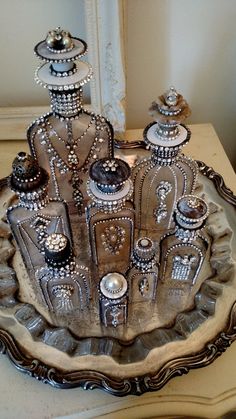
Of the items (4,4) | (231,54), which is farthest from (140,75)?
(4,4)

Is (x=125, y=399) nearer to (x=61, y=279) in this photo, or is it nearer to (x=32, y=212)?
(x=61, y=279)

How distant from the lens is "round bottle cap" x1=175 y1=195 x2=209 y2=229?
2.00 ft

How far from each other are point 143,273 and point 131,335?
3.7 inches

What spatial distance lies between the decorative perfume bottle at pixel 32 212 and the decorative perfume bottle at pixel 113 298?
10 cm

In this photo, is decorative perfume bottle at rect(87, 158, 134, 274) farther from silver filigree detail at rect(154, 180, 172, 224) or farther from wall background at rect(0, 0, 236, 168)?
wall background at rect(0, 0, 236, 168)

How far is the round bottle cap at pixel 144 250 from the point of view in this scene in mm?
618

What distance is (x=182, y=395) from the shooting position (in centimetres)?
62

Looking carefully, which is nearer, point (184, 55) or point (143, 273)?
point (143, 273)

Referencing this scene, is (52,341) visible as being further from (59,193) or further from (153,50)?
(153,50)

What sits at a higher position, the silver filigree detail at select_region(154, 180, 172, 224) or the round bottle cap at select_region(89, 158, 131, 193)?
the round bottle cap at select_region(89, 158, 131, 193)

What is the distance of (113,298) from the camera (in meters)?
0.60

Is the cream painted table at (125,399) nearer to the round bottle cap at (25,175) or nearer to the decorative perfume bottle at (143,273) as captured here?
the decorative perfume bottle at (143,273)

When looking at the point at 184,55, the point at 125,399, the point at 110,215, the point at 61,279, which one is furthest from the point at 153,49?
the point at 125,399

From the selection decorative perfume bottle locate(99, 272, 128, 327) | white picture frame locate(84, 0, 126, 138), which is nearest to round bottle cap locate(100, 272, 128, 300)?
decorative perfume bottle locate(99, 272, 128, 327)
